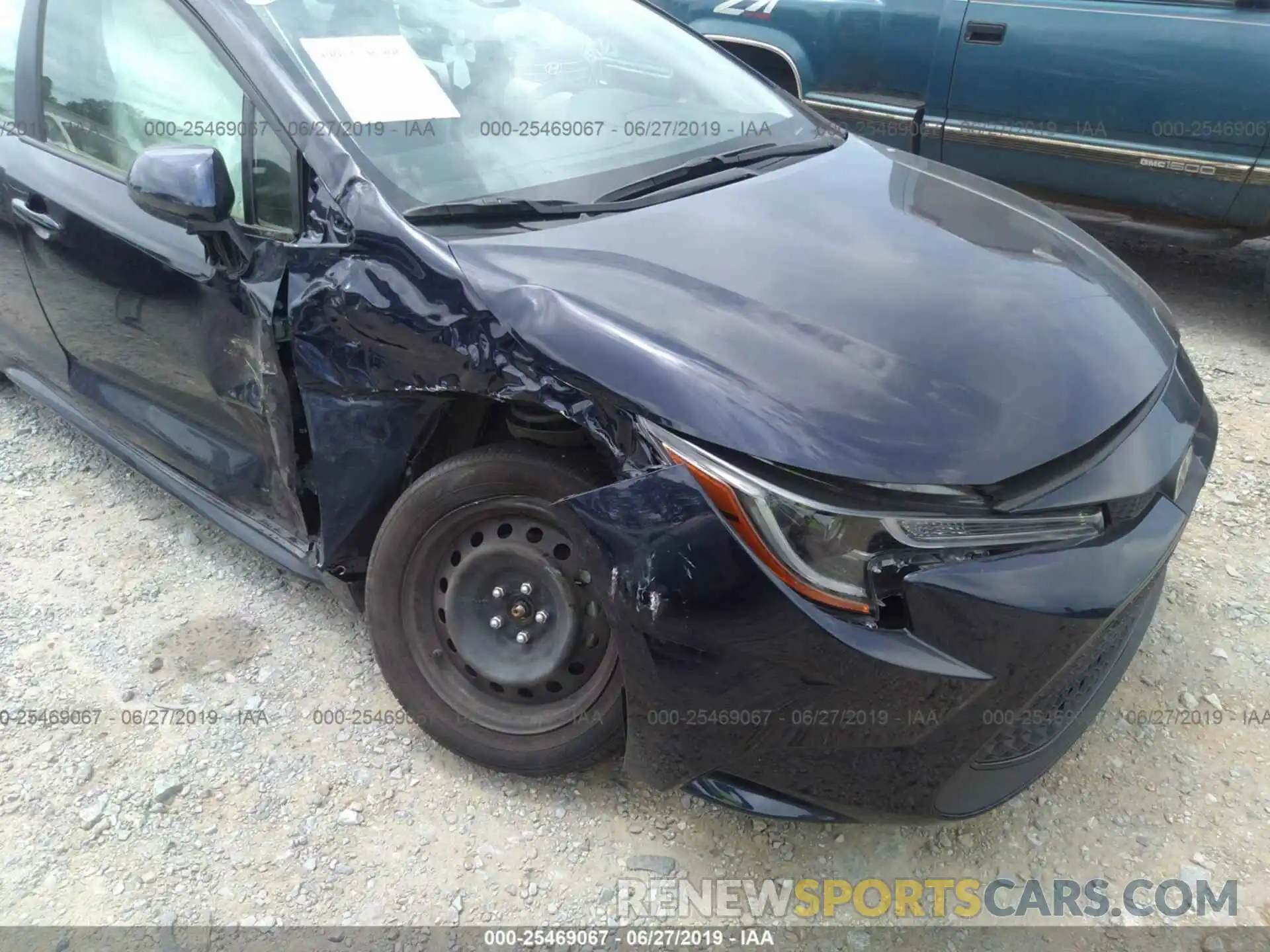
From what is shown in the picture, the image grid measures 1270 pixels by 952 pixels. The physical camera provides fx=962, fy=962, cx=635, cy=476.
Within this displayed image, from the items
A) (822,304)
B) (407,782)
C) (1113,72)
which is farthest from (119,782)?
(1113,72)

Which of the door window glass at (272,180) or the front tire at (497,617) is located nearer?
the front tire at (497,617)

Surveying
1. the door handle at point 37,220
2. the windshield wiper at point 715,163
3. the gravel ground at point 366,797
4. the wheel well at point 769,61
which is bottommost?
the gravel ground at point 366,797

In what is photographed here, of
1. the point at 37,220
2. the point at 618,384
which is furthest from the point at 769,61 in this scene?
the point at 618,384

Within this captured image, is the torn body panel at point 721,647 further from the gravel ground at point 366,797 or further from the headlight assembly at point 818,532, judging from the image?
the gravel ground at point 366,797

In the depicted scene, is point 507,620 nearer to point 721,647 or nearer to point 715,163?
point 721,647

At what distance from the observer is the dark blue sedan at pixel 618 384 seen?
5.26 ft

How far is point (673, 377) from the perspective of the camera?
1.66 m

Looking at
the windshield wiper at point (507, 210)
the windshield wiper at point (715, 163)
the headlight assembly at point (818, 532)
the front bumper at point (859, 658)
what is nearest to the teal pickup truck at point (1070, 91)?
the windshield wiper at point (715, 163)

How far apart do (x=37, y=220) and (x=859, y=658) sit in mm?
2575

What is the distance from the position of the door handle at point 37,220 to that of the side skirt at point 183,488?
622 mm

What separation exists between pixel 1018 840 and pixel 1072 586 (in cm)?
77

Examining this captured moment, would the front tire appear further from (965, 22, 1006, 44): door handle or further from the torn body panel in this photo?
(965, 22, 1006, 44): door handle

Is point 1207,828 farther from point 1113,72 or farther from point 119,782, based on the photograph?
point 1113,72

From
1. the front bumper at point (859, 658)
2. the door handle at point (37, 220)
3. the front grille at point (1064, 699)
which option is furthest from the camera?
the door handle at point (37, 220)
